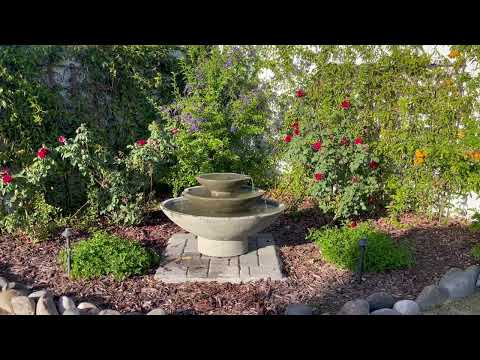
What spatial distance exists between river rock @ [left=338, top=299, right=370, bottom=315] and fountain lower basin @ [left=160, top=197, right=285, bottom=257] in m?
1.35

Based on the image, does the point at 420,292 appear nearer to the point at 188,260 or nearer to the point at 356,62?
the point at 188,260

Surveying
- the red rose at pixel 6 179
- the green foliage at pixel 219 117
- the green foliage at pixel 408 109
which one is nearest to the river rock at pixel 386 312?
the green foliage at pixel 408 109

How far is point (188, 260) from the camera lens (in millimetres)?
5129

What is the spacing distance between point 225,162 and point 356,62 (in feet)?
8.24

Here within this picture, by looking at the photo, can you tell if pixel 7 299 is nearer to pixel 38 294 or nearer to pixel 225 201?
pixel 38 294

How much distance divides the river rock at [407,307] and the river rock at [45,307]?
2.82 m

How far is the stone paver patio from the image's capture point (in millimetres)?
4719

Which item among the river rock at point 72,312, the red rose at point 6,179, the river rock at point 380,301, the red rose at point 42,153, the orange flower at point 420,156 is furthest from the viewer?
the orange flower at point 420,156

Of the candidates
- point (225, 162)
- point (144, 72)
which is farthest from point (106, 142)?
point (225, 162)

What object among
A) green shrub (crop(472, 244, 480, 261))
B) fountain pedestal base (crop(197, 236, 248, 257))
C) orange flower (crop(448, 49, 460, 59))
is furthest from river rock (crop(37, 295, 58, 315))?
orange flower (crop(448, 49, 460, 59))

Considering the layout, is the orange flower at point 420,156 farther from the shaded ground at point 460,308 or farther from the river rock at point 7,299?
the river rock at point 7,299

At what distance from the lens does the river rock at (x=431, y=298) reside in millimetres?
4152

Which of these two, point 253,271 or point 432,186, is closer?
point 253,271

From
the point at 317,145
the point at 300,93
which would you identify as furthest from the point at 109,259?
the point at 300,93
